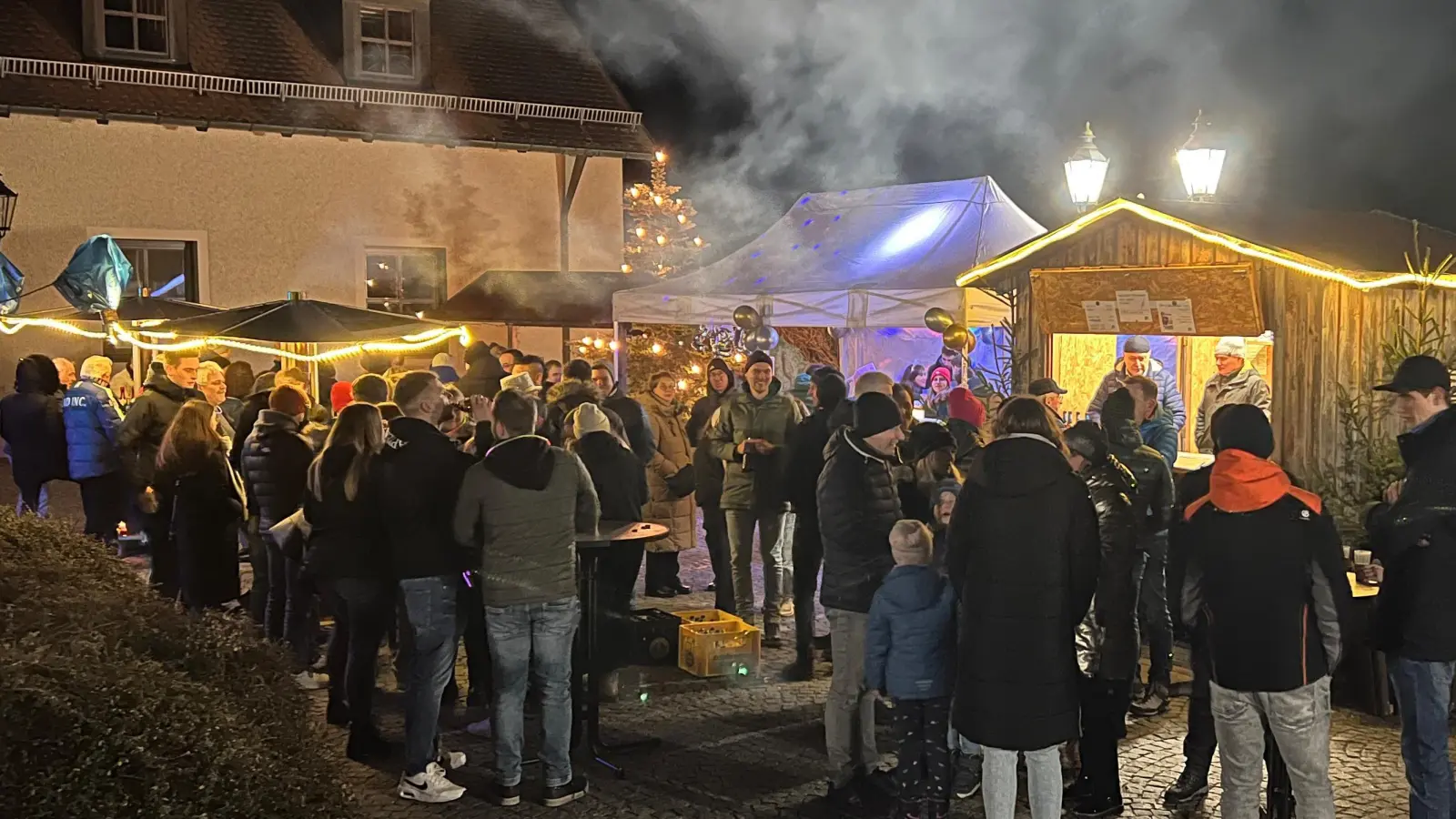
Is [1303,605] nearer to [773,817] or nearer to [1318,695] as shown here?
[1318,695]

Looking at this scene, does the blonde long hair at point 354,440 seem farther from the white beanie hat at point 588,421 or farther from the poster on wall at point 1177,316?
the poster on wall at point 1177,316

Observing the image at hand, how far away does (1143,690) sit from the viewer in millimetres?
6859

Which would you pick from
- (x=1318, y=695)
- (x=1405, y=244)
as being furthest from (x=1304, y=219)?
(x=1318, y=695)

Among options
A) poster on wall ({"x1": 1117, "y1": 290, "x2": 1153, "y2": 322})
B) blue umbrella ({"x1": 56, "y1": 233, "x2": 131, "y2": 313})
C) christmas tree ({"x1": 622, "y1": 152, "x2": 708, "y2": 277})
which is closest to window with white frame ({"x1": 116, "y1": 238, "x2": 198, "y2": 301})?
blue umbrella ({"x1": 56, "y1": 233, "x2": 131, "y2": 313})

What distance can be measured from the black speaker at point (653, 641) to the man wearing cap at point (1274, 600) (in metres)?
3.68

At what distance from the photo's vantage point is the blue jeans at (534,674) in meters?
5.15

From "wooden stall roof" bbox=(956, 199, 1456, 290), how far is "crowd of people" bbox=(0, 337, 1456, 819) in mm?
2063

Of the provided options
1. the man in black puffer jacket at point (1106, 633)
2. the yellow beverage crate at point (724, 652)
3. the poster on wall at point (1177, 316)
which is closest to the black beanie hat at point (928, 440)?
the man in black puffer jacket at point (1106, 633)

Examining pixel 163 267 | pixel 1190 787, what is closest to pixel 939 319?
pixel 1190 787

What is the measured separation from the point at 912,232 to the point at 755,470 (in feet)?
19.0

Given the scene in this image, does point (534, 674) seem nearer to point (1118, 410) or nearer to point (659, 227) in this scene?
point (1118, 410)

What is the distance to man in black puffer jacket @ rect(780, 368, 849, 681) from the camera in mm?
7059

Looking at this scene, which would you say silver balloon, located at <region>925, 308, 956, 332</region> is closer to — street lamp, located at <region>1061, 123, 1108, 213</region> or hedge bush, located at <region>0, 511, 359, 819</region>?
street lamp, located at <region>1061, 123, 1108, 213</region>

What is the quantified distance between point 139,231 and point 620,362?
20.9 ft
